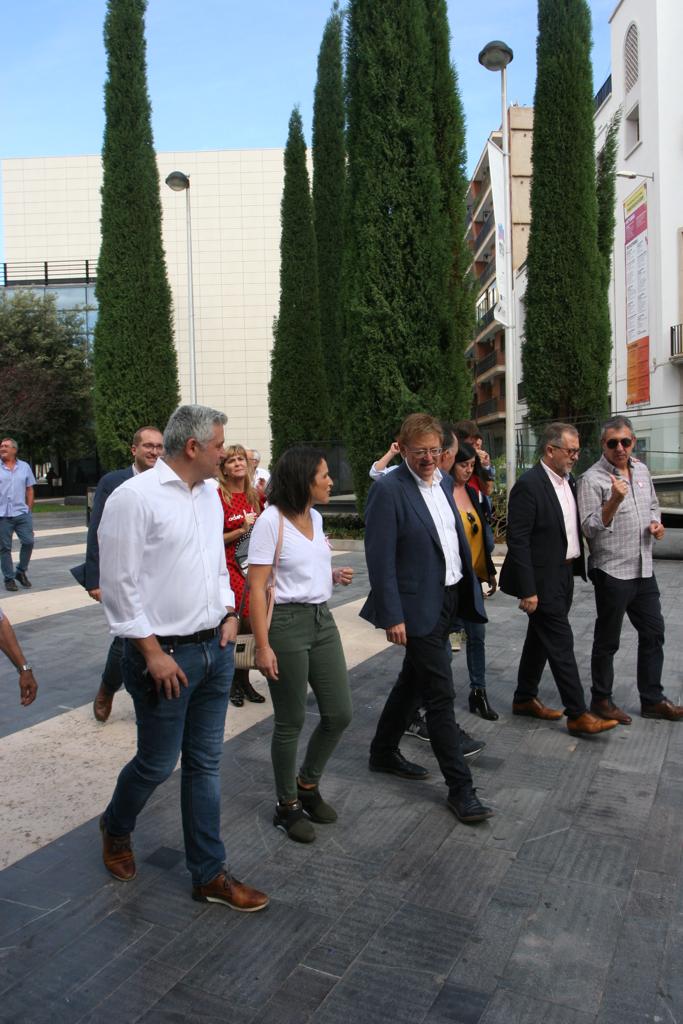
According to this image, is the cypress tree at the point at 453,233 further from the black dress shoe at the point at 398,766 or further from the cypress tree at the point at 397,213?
the black dress shoe at the point at 398,766

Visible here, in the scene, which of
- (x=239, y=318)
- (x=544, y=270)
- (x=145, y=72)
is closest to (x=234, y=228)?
(x=239, y=318)

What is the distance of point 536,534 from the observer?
4.80 m

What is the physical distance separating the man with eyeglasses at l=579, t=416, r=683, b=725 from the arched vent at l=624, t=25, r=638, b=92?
26.4 m

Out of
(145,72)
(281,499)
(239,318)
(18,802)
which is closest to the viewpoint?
(281,499)

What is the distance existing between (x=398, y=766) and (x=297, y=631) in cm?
119

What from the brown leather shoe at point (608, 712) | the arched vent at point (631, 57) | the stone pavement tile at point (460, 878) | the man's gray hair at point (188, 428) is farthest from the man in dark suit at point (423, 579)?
the arched vent at point (631, 57)

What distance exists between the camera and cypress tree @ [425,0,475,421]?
12.5m

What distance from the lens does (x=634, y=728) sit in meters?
4.82

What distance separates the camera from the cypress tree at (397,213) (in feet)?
40.3

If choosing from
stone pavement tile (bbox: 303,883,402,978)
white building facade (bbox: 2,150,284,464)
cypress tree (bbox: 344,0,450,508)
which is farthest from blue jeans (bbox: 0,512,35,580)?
white building facade (bbox: 2,150,284,464)

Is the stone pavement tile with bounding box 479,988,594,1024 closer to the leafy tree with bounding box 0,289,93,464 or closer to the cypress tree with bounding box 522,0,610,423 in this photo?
the cypress tree with bounding box 522,0,610,423

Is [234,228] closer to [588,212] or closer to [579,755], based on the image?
[588,212]

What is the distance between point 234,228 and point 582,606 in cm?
3187

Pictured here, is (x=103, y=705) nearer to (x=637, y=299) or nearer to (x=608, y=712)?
(x=608, y=712)
